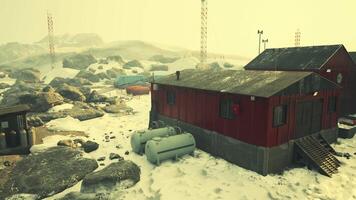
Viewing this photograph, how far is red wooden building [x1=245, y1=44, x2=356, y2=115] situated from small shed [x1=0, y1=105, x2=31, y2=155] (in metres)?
20.6

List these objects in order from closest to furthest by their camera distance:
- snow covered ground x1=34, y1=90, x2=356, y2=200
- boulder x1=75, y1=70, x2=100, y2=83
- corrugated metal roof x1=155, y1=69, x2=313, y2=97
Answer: snow covered ground x1=34, y1=90, x2=356, y2=200 < corrugated metal roof x1=155, y1=69, x2=313, y2=97 < boulder x1=75, y1=70, x2=100, y2=83

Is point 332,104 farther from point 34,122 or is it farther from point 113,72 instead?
point 113,72

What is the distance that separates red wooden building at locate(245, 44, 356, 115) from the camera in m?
22.3

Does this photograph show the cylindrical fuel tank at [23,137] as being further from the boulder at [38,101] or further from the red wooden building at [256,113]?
the boulder at [38,101]

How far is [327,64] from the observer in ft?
72.3

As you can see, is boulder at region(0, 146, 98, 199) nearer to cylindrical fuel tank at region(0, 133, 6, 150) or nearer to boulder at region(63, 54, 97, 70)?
cylindrical fuel tank at region(0, 133, 6, 150)

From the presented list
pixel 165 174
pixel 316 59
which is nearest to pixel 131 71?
pixel 316 59

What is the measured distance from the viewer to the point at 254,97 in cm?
1440

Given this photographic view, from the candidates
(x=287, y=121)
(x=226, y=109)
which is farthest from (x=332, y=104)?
(x=226, y=109)

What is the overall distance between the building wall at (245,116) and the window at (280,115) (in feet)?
0.62

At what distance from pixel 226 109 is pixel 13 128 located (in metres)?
14.0

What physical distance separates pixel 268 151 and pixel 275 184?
1.65 m

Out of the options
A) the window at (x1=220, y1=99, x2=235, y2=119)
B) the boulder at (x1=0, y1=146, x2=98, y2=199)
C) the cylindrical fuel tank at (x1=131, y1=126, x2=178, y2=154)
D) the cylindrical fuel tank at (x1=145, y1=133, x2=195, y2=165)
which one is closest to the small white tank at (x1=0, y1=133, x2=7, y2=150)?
the boulder at (x1=0, y1=146, x2=98, y2=199)

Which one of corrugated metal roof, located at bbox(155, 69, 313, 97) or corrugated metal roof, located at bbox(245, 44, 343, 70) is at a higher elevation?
corrugated metal roof, located at bbox(245, 44, 343, 70)
